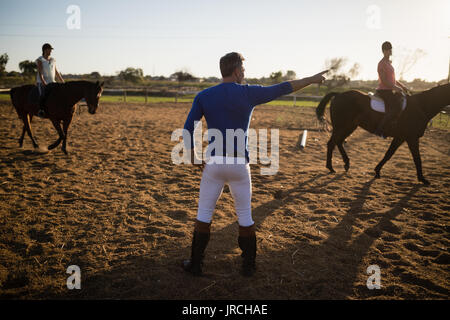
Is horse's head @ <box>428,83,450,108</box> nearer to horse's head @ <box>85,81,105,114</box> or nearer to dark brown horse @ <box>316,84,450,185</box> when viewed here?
dark brown horse @ <box>316,84,450,185</box>

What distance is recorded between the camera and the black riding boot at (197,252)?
2.56 m

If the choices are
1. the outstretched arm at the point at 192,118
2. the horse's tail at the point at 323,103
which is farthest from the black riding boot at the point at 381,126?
the outstretched arm at the point at 192,118

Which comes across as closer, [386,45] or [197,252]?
[197,252]

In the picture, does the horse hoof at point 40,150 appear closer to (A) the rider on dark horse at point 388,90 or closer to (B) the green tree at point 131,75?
(A) the rider on dark horse at point 388,90

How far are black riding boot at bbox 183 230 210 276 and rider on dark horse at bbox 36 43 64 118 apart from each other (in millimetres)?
6741

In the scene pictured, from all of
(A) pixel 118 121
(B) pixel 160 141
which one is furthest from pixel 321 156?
(A) pixel 118 121

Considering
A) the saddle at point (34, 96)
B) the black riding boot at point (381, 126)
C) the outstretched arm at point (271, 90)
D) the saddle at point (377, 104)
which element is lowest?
the black riding boot at point (381, 126)

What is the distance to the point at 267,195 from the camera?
502 cm

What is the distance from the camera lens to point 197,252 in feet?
8.58

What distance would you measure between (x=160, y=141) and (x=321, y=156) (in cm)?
549

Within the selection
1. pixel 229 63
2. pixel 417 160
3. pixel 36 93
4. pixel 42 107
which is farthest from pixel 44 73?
pixel 417 160

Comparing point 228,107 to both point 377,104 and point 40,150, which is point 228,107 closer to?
point 377,104

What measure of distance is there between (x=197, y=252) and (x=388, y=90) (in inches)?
223

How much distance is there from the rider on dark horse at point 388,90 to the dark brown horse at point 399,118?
0.18 meters
